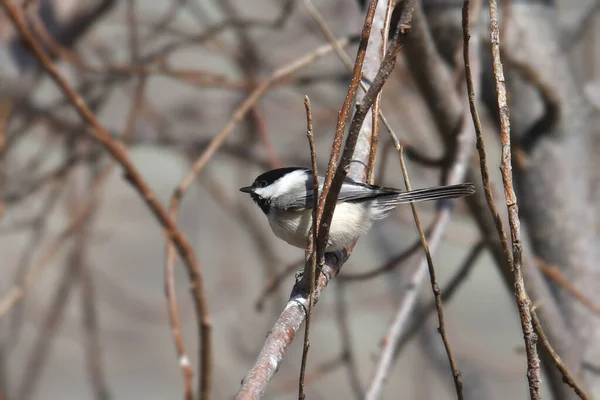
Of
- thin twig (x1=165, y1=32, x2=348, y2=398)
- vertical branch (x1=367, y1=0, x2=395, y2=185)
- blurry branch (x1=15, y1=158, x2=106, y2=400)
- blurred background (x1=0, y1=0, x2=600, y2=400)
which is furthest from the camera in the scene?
blurry branch (x1=15, y1=158, x2=106, y2=400)

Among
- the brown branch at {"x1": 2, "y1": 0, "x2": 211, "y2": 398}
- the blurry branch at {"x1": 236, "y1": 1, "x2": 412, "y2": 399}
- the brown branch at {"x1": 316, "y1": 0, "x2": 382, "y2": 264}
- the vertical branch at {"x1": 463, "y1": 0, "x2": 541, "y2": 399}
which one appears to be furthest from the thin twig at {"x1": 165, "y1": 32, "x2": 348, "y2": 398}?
the vertical branch at {"x1": 463, "y1": 0, "x2": 541, "y2": 399}

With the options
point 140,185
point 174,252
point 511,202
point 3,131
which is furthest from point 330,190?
point 3,131

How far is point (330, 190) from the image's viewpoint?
Result: 3.48ft

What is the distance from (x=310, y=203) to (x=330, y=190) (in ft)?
3.57

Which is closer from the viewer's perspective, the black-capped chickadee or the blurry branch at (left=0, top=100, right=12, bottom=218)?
the black-capped chickadee

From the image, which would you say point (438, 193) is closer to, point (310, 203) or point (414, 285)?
point (414, 285)

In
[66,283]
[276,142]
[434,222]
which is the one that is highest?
[276,142]

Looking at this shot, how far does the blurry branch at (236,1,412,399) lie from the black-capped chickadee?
612 mm

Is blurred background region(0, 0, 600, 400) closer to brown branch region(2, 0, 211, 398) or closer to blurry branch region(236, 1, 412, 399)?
brown branch region(2, 0, 211, 398)

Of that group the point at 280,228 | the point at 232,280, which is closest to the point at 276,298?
the point at 232,280

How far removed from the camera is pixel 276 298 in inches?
142

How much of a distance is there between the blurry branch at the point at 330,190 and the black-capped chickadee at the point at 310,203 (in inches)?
24.1

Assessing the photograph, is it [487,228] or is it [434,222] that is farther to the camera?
[487,228]

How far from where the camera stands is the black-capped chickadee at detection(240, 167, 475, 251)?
1.93 m
